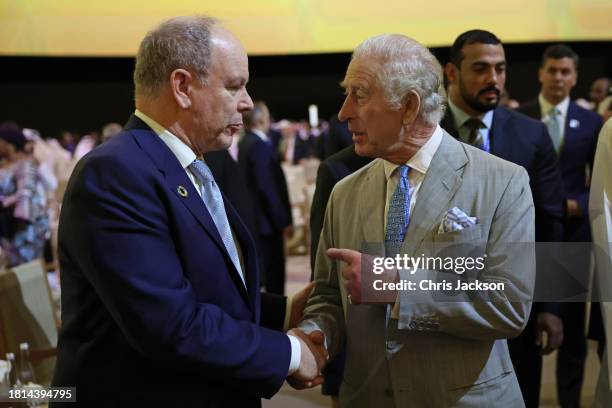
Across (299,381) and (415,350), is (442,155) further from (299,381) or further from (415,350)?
(299,381)

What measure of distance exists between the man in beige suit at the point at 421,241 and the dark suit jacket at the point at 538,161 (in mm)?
1018

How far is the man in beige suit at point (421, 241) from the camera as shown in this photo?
1.85 meters

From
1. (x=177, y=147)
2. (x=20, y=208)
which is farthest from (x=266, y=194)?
(x=177, y=147)

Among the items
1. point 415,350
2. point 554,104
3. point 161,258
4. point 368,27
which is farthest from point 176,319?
point 368,27

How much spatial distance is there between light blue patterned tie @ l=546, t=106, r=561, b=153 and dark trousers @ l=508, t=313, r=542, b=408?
136cm

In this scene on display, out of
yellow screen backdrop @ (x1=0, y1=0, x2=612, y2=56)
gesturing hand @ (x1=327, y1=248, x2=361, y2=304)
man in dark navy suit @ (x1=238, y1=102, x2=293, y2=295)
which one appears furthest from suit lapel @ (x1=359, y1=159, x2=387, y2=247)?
yellow screen backdrop @ (x1=0, y1=0, x2=612, y2=56)

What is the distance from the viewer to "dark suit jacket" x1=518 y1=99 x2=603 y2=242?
3.98m

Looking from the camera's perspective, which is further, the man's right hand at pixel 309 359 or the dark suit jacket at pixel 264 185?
the dark suit jacket at pixel 264 185

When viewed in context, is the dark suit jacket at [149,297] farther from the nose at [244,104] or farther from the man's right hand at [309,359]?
the nose at [244,104]

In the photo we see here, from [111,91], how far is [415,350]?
606 inches

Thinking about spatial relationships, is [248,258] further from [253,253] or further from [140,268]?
[140,268]

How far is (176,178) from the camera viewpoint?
5.64 ft

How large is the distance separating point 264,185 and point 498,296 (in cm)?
434

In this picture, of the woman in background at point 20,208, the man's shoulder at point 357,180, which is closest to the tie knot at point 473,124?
the man's shoulder at point 357,180
